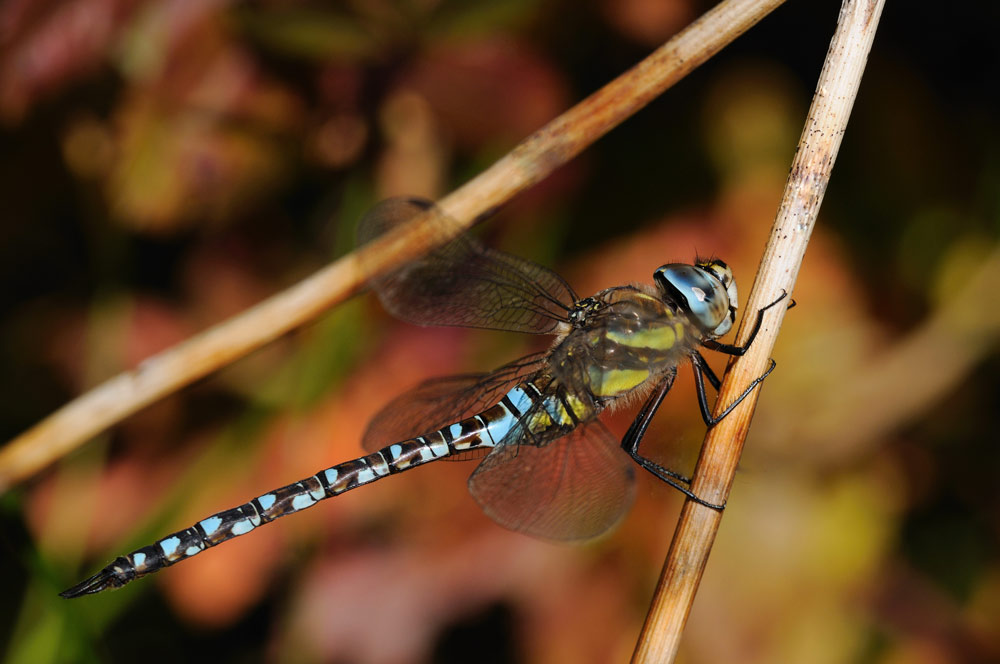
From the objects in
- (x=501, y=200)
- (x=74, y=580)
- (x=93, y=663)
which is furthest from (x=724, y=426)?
(x=74, y=580)

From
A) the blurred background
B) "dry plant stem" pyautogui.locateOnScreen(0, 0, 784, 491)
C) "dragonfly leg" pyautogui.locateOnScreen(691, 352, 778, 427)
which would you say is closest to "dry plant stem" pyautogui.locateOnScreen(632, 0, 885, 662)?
"dragonfly leg" pyautogui.locateOnScreen(691, 352, 778, 427)

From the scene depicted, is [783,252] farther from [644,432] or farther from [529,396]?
[529,396]

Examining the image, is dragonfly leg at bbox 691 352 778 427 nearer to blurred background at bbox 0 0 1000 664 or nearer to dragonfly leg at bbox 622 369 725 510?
dragonfly leg at bbox 622 369 725 510

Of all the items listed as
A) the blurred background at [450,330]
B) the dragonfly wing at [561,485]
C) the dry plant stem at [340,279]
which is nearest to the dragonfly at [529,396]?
the dragonfly wing at [561,485]

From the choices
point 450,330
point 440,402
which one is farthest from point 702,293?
point 450,330

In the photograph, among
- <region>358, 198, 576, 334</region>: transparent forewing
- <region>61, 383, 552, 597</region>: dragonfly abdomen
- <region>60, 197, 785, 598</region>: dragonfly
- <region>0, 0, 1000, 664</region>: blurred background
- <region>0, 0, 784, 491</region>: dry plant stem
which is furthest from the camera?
<region>0, 0, 1000, 664</region>: blurred background

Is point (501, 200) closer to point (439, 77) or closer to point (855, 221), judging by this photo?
point (439, 77)

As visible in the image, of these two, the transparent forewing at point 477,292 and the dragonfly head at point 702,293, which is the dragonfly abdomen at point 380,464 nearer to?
the transparent forewing at point 477,292
